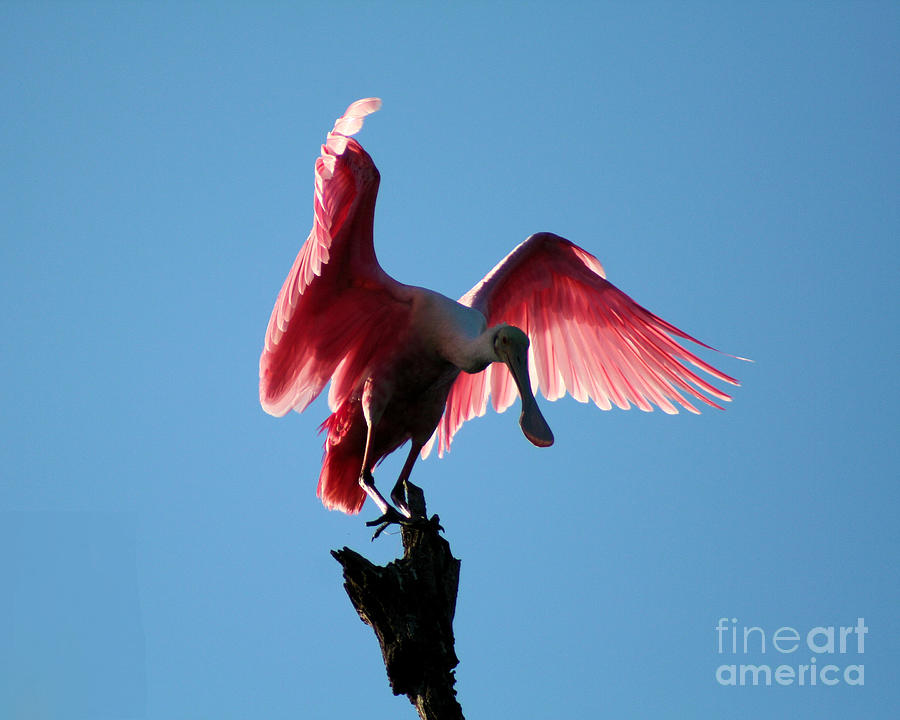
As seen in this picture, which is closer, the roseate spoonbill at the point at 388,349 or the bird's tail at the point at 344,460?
the roseate spoonbill at the point at 388,349

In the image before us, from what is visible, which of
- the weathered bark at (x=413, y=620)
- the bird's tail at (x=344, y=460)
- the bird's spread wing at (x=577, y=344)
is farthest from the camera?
the bird's spread wing at (x=577, y=344)

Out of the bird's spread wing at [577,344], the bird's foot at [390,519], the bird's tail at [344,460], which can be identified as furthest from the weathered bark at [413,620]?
the bird's spread wing at [577,344]

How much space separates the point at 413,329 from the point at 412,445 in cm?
83

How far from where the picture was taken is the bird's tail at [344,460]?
801 cm

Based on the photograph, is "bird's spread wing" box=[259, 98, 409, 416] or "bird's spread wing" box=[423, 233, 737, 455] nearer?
"bird's spread wing" box=[259, 98, 409, 416]

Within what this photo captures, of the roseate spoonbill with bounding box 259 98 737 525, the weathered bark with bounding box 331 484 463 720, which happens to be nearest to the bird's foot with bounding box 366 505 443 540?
the roseate spoonbill with bounding box 259 98 737 525

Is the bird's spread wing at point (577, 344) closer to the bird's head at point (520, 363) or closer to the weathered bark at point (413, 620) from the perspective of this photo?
the bird's head at point (520, 363)

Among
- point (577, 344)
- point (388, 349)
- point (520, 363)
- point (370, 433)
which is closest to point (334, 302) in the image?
point (388, 349)

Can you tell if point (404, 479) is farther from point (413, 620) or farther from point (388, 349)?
point (413, 620)

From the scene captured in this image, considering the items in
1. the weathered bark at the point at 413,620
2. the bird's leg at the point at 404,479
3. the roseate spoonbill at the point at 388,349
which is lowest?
the weathered bark at the point at 413,620

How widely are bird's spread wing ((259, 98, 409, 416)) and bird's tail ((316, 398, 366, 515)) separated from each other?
0.43ft

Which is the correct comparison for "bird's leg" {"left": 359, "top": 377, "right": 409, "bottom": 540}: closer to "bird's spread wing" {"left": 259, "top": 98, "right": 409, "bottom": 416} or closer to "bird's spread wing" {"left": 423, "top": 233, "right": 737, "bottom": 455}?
"bird's spread wing" {"left": 259, "top": 98, "right": 409, "bottom": 416}

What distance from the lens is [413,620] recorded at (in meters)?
5.95

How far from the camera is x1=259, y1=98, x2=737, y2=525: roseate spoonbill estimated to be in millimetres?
7371
